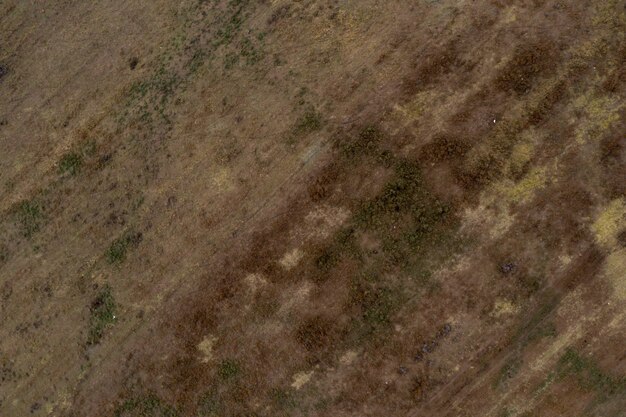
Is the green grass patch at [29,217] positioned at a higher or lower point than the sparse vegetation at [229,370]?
higher

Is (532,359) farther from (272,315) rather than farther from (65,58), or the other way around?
(65,58)

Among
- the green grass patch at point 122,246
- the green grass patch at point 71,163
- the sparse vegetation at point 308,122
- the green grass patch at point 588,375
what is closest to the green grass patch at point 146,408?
the green grass patch at point 122,246

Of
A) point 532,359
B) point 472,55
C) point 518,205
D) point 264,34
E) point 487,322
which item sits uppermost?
point 264,34

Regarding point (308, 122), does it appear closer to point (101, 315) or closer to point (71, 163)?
point (71, 163)

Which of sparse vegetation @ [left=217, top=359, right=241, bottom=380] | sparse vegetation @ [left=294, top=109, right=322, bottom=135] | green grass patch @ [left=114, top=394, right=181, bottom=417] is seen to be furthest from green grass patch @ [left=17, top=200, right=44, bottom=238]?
sparse vegetation @ [left=294, top=109, right=322, bottom=135]

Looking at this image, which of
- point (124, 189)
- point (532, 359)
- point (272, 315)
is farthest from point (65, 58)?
point (532, 359)

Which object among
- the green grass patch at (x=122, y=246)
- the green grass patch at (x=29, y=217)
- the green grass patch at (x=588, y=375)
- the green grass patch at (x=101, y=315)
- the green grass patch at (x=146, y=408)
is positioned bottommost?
the green grass patch at (x=588, y=375)

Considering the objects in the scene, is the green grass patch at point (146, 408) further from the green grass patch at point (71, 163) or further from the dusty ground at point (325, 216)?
the green grass patch at point (71, 163)
